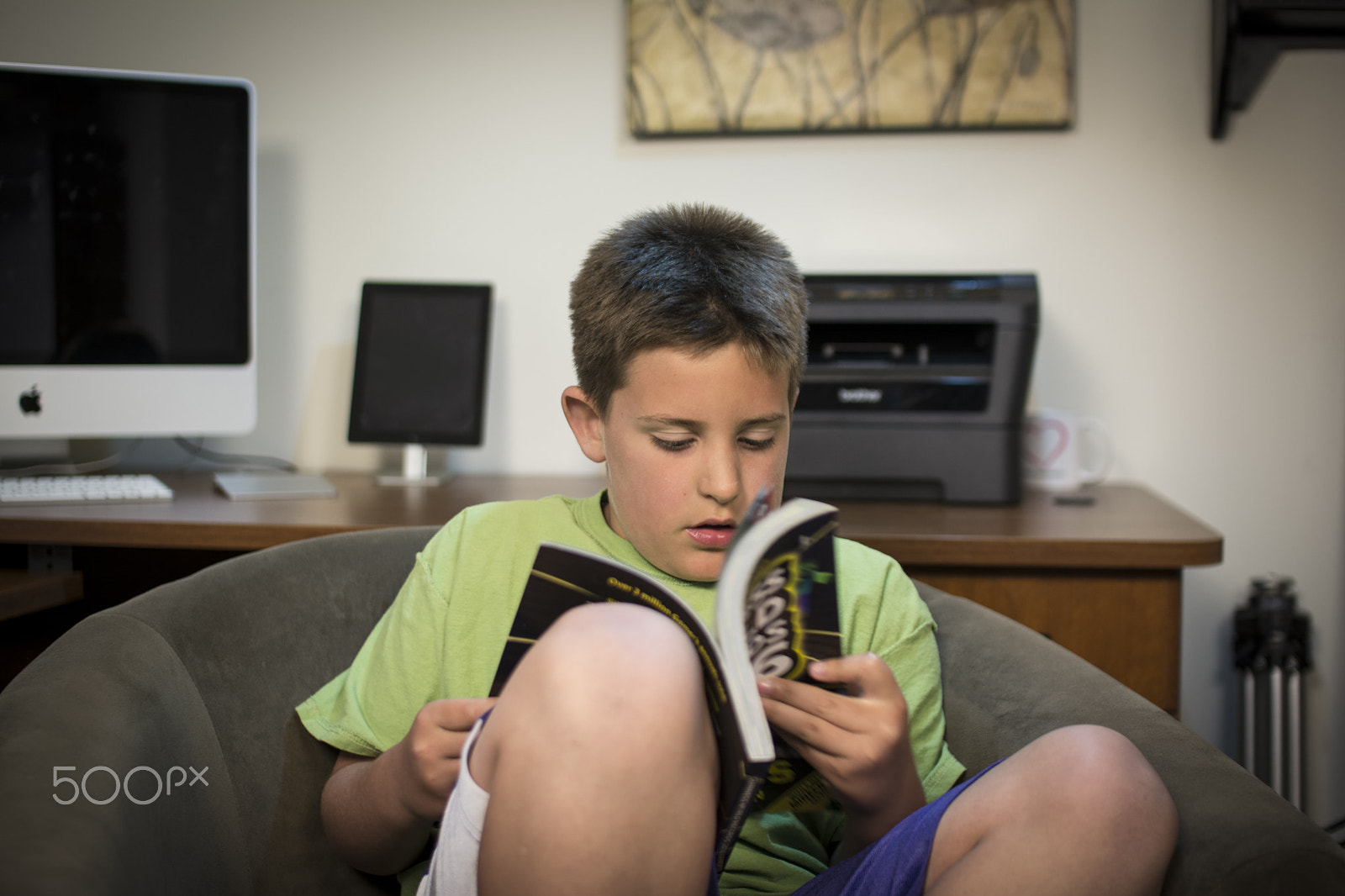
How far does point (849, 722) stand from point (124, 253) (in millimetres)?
1311

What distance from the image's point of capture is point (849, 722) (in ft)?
2.29

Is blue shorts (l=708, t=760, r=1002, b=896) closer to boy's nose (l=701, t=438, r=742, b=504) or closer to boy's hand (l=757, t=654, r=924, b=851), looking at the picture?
boy's hand (l=757, t=654, r=924, b=851)

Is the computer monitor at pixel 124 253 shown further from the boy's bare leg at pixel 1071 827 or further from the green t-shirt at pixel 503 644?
the boy's bare leg at pixel 1071 827

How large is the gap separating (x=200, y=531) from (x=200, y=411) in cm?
37

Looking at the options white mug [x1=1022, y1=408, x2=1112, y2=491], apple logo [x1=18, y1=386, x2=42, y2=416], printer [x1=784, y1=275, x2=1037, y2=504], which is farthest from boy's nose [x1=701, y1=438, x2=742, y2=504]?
apple logo [x1=18, y1=386, x2=42, y2=416]

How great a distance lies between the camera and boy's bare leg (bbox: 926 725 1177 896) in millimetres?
575

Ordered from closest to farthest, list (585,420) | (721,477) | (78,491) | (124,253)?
1. (721,477)
2. (585,420)
3. (78,491)
4. (124,253)

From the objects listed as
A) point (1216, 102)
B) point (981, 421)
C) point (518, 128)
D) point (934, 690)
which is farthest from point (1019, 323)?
point (518, 128)

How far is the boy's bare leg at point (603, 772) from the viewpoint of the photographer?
53 centimetres

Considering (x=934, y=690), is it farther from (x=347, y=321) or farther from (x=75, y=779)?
(x=347, y=321)

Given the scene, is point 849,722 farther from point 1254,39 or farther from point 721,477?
point 1254,39

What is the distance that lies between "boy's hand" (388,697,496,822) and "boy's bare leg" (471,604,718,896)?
0.12 metres

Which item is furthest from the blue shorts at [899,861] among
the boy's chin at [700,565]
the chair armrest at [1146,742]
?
the boy's chin at [700,565]

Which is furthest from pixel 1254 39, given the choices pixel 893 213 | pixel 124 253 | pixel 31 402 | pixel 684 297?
pixel 31 402
